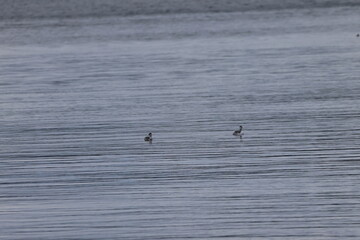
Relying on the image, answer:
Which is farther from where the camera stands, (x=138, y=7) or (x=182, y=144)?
(x=138, y=7)

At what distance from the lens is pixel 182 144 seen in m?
21.2

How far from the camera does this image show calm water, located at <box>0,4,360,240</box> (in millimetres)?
15836

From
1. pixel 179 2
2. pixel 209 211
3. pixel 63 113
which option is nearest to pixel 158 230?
pixel 209 211

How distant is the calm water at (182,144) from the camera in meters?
15.8

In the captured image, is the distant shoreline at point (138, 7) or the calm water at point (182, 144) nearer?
the calm water at point (182, 144)

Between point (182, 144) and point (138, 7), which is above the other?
point (138, 7)

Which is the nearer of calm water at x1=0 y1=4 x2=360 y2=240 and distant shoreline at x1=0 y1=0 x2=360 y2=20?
calm water at x1=0 y1=4 x2=360 y2=240

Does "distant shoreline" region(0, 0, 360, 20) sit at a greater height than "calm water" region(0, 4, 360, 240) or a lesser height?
greater

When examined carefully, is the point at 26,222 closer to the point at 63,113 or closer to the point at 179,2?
the point at 63,113

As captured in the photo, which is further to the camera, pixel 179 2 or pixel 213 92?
pixel 179 2

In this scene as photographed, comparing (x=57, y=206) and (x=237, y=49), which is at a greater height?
(x=237, y=49)

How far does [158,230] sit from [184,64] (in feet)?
68.9

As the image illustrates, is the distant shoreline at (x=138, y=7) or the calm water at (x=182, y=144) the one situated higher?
the distant shoreline at (x=138, y=7)

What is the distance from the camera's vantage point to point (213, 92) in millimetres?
28562
